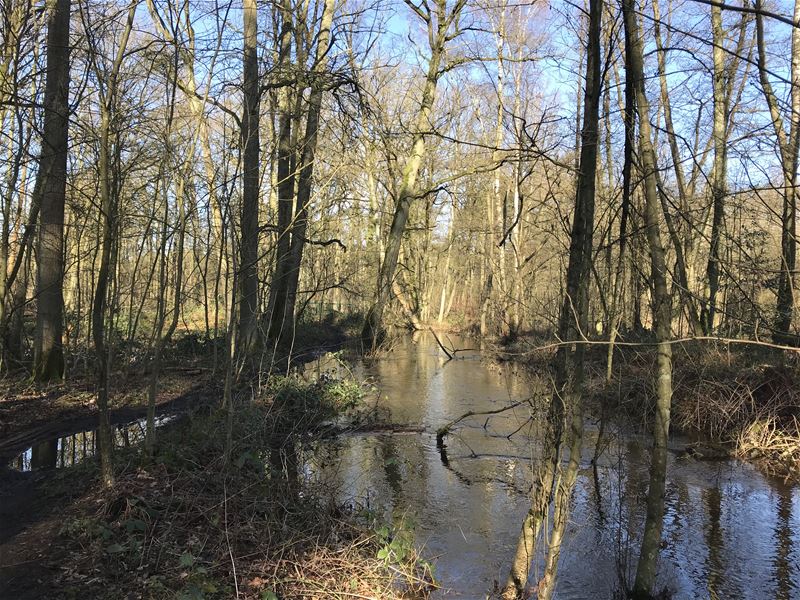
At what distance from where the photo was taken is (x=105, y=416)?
17.2 feet

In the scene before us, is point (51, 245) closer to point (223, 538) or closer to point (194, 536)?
point (194, 536)

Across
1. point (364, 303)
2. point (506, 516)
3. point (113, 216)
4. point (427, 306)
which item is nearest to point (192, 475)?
point (113, 216)

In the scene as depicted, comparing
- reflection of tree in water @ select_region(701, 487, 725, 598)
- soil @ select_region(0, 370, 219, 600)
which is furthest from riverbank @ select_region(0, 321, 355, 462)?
reflection of tree in water @ select_region(701, 487, 725, 598)

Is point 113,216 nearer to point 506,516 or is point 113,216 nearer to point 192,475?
point 192,475

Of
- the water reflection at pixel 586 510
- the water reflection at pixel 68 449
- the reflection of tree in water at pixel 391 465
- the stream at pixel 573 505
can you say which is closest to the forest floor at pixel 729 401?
the stream at pixel 573 505

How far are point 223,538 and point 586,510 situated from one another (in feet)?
14.2

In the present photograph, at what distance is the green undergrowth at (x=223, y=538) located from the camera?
4.42m

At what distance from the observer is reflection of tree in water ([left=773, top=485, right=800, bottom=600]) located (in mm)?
5445

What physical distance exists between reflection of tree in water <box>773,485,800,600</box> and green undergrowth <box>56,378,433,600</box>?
126 inches

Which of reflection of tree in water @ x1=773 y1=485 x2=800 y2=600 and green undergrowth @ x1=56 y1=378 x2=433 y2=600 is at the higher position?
green undergrowth @ x1=56 y1=378 x2=433 y2=600

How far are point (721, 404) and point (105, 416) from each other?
944 centimetres

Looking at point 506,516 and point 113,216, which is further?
point 506,516

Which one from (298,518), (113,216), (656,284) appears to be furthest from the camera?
(298,518)

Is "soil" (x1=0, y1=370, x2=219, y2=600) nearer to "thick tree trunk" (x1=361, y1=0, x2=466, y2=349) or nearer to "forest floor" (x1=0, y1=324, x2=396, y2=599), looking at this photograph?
"forest floor" (x1=0, y1=324, x2=396, y2=599)
